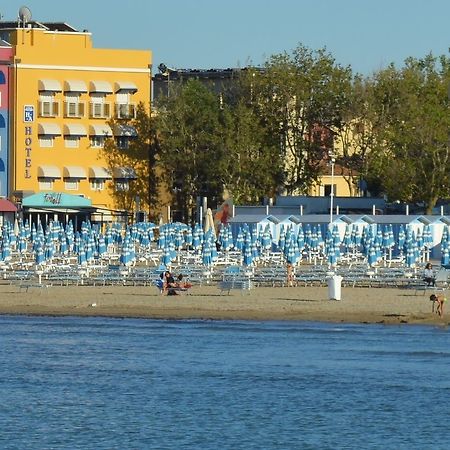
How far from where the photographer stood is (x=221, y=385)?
4138 cm

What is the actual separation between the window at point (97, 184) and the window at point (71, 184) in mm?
1164

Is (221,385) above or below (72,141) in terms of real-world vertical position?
below

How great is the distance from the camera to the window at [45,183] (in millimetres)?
111875

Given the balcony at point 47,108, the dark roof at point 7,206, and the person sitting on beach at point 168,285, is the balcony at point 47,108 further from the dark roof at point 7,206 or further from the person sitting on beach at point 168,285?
the person sitting on beach at point 168,285

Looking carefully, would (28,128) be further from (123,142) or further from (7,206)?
Answer: (123,142)

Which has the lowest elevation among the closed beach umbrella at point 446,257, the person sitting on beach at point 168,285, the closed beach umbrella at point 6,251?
the person sitting on beach at point 168,285

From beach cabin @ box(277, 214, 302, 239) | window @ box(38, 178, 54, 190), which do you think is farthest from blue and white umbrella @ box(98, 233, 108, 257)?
window @ box(38, 178, 54, 190)

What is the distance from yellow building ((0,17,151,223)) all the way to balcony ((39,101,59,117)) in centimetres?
7

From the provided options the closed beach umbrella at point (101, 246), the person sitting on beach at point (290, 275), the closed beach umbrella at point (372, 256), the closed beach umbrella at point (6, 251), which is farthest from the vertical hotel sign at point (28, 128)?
the closed beach umbrella at point (372, 256)

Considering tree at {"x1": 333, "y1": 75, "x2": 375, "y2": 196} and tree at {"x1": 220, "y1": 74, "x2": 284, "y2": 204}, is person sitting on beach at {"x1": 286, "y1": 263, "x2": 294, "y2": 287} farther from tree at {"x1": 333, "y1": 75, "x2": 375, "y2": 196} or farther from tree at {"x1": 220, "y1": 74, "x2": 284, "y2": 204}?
tree at {"x1": 333, "y1": 75, "x2": 375, "y2": 196}

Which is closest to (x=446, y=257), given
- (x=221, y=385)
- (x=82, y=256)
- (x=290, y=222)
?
(x=82, y=256)

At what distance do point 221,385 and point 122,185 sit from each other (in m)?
73.8

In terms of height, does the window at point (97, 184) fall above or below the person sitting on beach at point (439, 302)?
above

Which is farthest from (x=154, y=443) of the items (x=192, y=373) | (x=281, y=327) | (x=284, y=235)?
(x=284, y=235)
